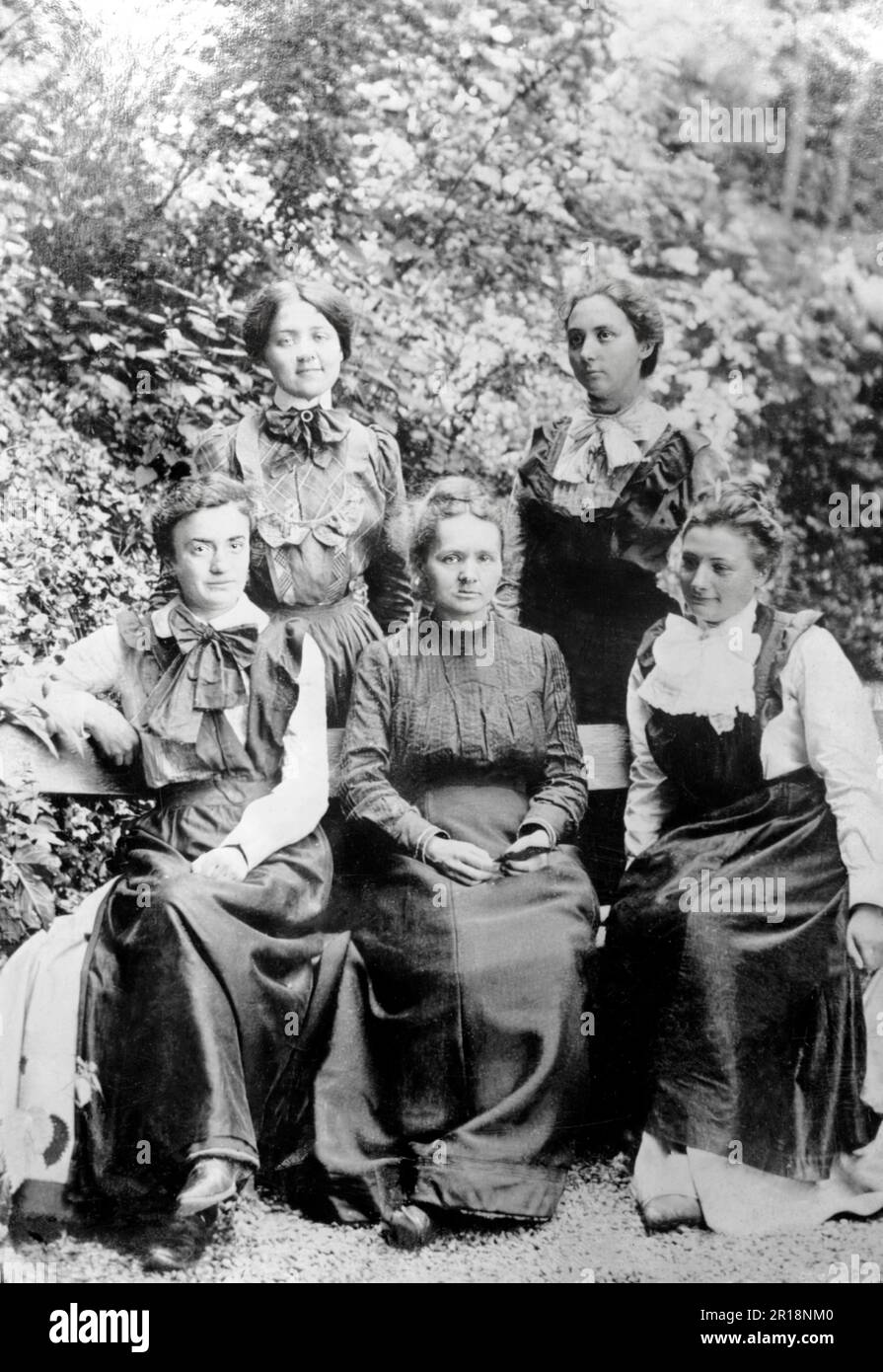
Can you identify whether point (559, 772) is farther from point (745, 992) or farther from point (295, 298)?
point (295, 298)

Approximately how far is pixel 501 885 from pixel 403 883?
304 mm

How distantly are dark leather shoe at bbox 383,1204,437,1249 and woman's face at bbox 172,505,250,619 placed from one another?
1936mm

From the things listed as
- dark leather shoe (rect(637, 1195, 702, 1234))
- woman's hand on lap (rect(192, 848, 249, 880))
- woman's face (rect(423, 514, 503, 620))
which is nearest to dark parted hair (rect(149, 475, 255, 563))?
woman's face (rect(423, 514, 503, 620))

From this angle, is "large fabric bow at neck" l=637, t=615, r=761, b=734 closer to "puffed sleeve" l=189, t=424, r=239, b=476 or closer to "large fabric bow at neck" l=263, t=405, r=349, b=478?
"large fabric bow at neck" l=263, t=405, r=349, b=478

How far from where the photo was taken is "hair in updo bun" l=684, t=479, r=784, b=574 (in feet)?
16.3

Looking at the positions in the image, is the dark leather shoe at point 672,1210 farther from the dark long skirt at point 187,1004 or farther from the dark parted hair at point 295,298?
the dark parted hair at point 295,298

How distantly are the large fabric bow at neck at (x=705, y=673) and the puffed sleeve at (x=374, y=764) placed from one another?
2.70ft

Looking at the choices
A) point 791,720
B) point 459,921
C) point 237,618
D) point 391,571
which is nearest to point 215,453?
point 237,618

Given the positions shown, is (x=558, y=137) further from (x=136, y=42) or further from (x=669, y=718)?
(x=669, y=718)

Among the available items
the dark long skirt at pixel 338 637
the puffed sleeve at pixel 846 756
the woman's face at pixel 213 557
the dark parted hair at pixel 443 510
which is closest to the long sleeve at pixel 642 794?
the puffed sleeve at pixel 846 756

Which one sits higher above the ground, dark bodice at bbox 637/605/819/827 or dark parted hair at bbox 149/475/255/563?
dark parted hair at bbox 149/475/255/563

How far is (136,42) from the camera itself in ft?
17.3

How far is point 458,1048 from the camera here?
470 cm

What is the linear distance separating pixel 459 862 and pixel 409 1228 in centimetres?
110
